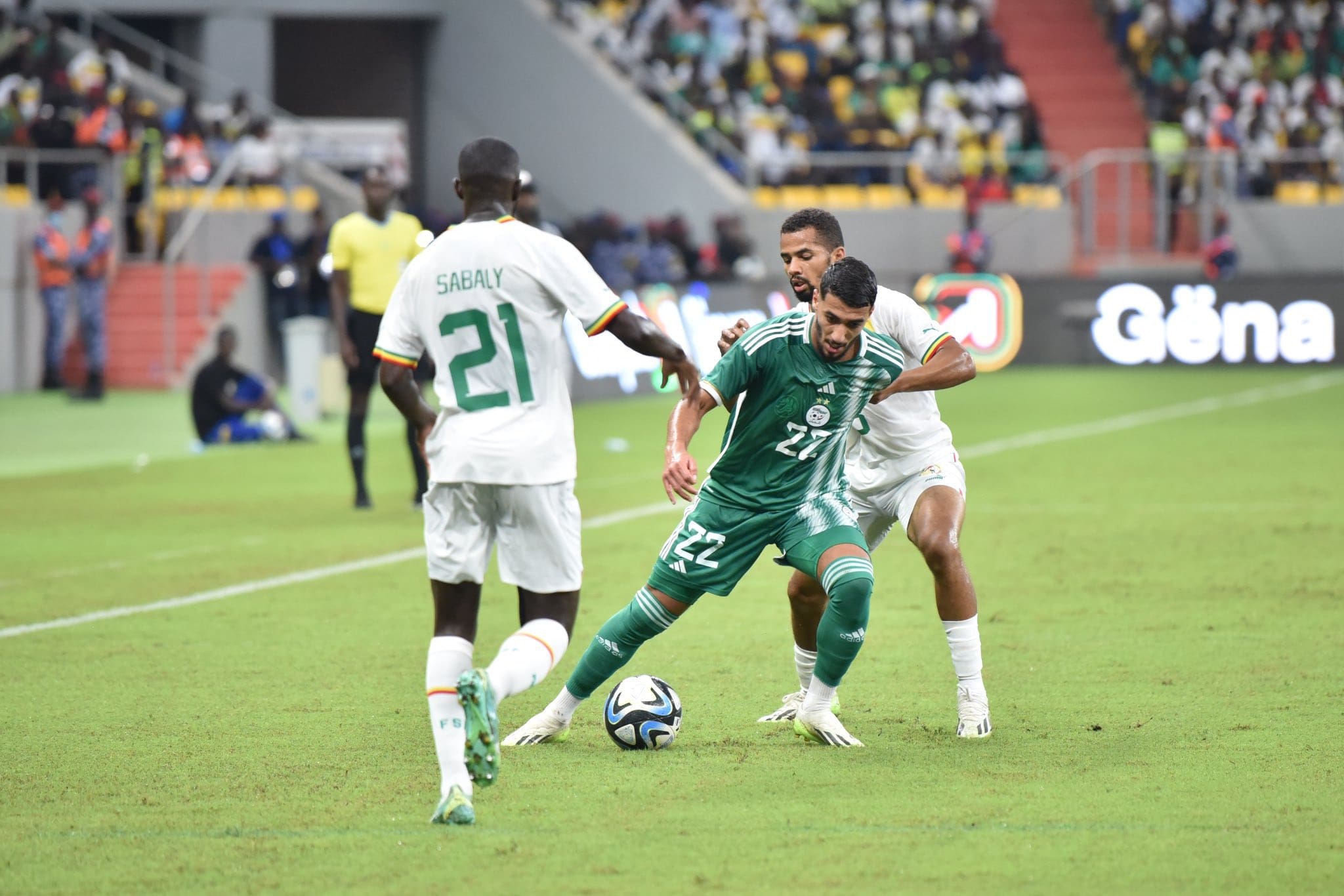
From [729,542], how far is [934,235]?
25498 mm

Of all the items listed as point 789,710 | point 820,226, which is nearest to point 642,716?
point 789,710

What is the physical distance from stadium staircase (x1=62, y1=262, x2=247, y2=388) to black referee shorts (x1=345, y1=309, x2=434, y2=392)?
13.6 meters

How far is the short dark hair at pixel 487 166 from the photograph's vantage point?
18.0ft

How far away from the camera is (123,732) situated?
6.79 meters

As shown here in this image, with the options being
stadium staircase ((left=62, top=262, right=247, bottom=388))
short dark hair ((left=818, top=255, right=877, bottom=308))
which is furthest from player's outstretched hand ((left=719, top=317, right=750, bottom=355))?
stadium staircase ((left=62, top=262, right=247, bottom=388))

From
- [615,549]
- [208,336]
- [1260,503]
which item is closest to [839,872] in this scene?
[615,549]

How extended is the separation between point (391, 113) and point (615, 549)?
87.0 feet

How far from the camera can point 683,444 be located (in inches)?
232

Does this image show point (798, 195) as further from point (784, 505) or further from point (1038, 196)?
point (784, 505)

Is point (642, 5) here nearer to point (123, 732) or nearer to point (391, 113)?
point (391, 113)

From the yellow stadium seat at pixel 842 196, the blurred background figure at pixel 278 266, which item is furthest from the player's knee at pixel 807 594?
the yellow stadium seat at pixel 842 196

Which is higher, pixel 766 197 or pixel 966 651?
pixel 766 197

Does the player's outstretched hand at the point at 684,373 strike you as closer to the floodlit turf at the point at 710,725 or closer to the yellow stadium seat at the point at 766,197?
the floodlit turf at the point at 710,725

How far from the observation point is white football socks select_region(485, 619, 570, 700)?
539 centimetres
